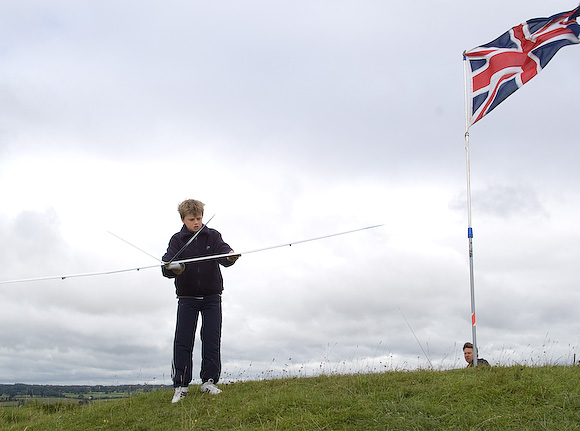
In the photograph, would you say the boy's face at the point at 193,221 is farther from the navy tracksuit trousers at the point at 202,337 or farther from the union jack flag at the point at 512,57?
the union jack flag at the point at 512,57

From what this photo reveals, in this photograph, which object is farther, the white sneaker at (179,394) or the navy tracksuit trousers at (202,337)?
the navy tracksuit trousers at (202,337)

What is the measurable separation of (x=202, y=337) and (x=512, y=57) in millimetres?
7131

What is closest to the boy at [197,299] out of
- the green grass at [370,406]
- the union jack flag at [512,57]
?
the green grass at [370,406]

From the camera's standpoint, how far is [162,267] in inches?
301

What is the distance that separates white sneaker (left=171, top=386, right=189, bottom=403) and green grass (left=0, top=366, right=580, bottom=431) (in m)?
0.09

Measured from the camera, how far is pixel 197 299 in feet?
26.4

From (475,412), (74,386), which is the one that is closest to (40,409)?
(74,386)

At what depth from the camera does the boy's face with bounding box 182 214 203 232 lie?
25.8 feet

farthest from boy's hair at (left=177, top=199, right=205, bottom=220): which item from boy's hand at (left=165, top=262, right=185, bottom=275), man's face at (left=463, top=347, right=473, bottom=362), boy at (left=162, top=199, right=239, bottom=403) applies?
man's face at (left=463, top=347, right=473, bottom=362)

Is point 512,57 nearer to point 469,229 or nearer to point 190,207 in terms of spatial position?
point 469,229

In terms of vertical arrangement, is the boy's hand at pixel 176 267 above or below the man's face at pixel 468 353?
above

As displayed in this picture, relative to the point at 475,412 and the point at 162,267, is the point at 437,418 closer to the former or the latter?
the point at 475,412

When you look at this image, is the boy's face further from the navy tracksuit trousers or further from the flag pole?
the flag pole

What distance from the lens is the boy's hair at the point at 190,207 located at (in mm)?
7844
